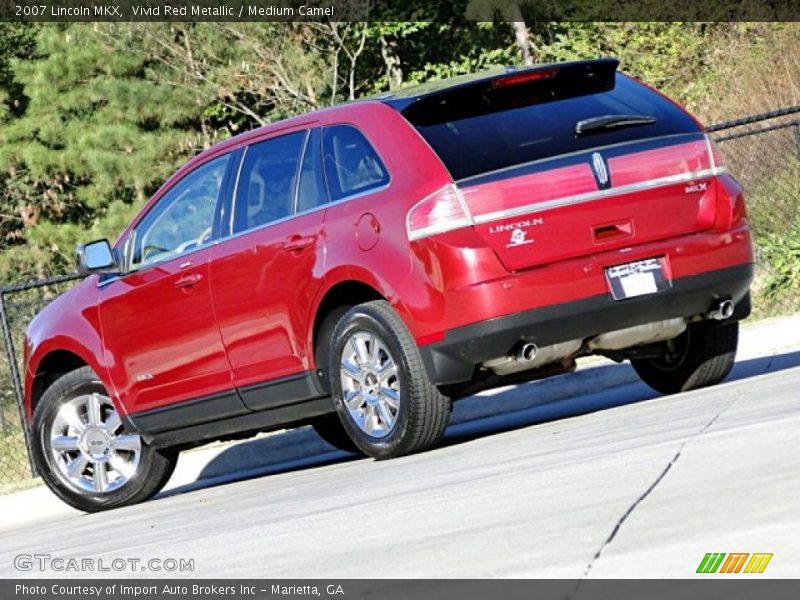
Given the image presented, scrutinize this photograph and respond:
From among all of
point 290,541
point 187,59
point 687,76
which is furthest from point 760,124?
point 187,59

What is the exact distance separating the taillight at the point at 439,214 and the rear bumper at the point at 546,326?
0.47m

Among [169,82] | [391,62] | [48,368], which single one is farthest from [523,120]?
[391,62]

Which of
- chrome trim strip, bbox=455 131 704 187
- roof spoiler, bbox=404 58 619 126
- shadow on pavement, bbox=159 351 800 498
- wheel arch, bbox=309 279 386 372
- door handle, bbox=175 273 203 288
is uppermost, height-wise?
roof spoiler, bbox=404 58 619 126

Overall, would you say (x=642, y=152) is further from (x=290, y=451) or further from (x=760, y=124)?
(x=760, y=124)

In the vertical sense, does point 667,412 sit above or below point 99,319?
below

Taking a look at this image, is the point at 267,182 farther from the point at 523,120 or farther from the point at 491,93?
the point at 523,120

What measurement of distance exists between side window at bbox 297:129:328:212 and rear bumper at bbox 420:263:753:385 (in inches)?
42.3

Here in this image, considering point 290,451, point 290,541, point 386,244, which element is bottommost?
point 290,451

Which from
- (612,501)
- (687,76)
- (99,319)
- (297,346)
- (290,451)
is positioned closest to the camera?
(612,501)

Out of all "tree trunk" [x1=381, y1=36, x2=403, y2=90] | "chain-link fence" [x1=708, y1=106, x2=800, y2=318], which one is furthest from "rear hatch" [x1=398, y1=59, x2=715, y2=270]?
"tree trunk" [x1=381, y1=36, x2=403, y2=90]

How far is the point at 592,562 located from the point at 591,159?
12.2 feet

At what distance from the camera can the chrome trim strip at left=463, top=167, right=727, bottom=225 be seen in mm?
8102

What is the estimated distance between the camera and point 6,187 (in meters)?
49.6
